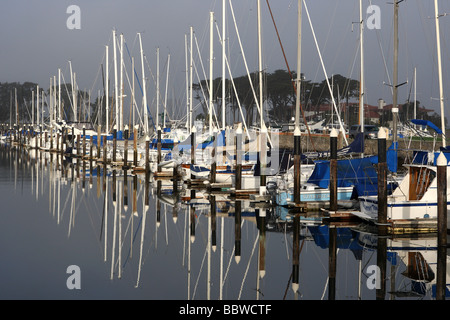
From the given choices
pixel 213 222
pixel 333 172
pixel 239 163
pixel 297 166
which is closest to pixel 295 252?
pixel 333 172

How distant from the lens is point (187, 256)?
18750mm

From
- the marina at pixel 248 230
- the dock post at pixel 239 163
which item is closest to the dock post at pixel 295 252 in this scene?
the marina at pixel 248 230

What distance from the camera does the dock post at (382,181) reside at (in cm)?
2052

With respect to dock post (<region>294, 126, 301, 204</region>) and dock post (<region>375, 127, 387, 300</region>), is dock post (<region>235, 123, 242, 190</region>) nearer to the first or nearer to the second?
dock post (<region>294, 126, 301, 204</region>)

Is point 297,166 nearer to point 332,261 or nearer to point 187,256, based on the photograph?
point 332,261

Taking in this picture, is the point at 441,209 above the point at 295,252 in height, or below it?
above

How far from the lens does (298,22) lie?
2892 centimetres

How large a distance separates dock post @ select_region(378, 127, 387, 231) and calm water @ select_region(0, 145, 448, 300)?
82 cm

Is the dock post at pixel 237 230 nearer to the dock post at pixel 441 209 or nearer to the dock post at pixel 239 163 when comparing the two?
the dock post at pixel 239 163

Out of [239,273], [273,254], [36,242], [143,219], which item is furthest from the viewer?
[143,219]

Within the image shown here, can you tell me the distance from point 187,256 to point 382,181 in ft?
21.2

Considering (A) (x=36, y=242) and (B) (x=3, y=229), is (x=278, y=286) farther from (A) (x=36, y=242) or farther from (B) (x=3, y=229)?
(B) (x=3, y=229)
